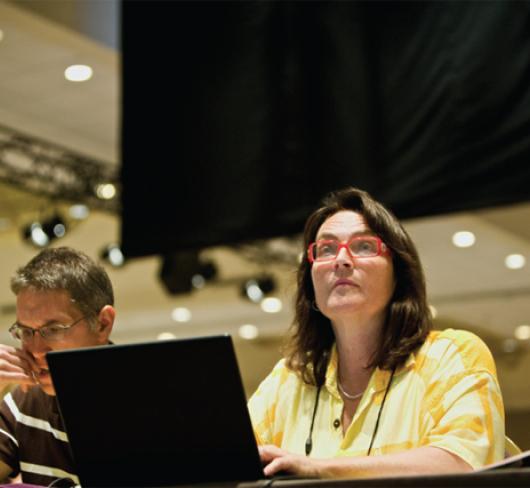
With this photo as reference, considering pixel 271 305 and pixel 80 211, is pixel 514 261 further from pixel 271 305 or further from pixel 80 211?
pixel 80 211

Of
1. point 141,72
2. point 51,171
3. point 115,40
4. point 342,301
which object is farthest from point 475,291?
point 342,301

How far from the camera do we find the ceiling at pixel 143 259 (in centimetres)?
713

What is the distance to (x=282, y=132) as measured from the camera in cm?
517

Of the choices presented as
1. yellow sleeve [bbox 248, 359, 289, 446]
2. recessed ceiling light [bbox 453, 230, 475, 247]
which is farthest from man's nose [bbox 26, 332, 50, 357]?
recessed ceiling light [bbox 453, 230, 475, 247]

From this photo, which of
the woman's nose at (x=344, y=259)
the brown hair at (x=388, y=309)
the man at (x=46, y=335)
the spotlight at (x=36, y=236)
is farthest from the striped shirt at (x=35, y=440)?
the spotlight at (x=36, y=236)

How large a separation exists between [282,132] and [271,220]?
41cm

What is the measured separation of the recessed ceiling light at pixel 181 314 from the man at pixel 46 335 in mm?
12092

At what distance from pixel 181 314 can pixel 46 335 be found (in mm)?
12490

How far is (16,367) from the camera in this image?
261 centimetres

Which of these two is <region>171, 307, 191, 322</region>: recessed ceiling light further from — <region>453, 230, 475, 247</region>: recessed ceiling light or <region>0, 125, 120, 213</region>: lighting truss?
<region>0, 125, 120, 213</region>: lighting truss

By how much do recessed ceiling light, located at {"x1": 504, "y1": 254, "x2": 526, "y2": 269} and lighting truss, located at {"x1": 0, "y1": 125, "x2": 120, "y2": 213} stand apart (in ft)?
14.7

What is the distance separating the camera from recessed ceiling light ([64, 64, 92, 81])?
756cm

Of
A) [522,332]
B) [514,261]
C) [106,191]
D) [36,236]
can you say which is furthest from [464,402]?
[522,332]

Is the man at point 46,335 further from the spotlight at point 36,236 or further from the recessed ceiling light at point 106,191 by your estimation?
the recessed ceiling light at point 106,191
